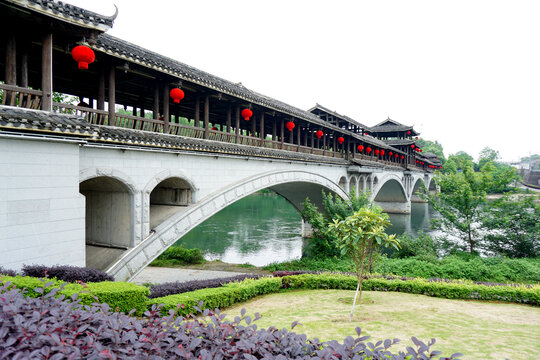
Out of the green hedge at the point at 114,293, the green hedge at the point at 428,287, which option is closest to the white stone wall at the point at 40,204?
the green hedge at the point at 114,293

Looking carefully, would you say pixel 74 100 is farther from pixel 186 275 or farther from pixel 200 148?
pixel 200 148

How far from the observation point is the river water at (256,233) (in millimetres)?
23250

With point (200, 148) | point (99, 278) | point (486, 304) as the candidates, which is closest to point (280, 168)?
point (200, 148)

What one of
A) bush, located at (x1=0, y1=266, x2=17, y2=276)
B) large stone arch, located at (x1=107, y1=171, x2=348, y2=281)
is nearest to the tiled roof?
bush, located at (x1=0, y1=266, x2=17, y2=276)

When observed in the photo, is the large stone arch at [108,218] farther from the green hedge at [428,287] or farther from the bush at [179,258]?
the bush at [179,258]

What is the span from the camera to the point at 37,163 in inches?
262

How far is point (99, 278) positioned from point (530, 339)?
8.86 m

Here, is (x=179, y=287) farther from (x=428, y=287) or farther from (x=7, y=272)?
(x=428, y=287)

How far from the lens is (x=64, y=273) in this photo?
254 inches

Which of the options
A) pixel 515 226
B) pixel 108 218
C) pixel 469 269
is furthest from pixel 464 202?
pixel 108 218

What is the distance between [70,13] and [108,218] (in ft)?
18.0

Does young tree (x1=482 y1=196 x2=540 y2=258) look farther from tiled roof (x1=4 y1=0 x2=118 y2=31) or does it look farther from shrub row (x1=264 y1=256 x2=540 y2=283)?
tiled roof (x1=4 y1=0 x2=118 y2=31)

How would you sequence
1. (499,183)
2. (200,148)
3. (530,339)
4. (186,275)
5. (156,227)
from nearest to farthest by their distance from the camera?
1. (530,339)
2. (156,227)
3. (200,148)
4. (186,275)
5. (499,183)

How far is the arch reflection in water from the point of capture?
906 inches
